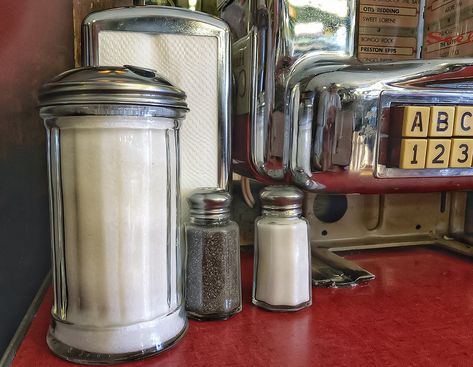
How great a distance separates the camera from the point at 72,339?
18.7 inches

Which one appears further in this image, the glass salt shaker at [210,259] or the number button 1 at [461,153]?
the number button 1 at [461,153]

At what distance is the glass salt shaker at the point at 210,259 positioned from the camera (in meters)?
0.56

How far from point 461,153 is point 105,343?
0.59 m

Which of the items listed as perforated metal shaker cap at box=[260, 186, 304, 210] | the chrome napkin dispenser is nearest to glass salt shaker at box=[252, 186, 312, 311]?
perforated metal shaker cap at box=[260, 186, 304, 210]

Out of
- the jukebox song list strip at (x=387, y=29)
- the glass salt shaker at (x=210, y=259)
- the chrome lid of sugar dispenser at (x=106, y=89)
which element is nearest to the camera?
the chrome lid of sugar dispenser at (x=106, y=89)

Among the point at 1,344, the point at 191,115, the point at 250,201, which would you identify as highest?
the point at 191,115

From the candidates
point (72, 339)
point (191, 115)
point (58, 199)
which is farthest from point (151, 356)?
point (191, 115)

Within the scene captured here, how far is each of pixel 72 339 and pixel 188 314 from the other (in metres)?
0.15

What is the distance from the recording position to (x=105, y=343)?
0.46m

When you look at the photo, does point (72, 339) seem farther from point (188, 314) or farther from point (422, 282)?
point (422, 282)

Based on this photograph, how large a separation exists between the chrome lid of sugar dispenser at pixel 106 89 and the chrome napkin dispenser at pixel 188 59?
16cm

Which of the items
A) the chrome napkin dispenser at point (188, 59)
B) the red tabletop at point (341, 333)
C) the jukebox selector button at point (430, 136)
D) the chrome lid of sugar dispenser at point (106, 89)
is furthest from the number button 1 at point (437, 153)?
the chrome lid of sugar dispenser at point (106, 89)

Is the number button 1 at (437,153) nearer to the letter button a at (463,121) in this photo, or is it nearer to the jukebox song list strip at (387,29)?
the letter button a at (463,121)

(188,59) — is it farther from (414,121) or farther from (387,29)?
(387,29)
